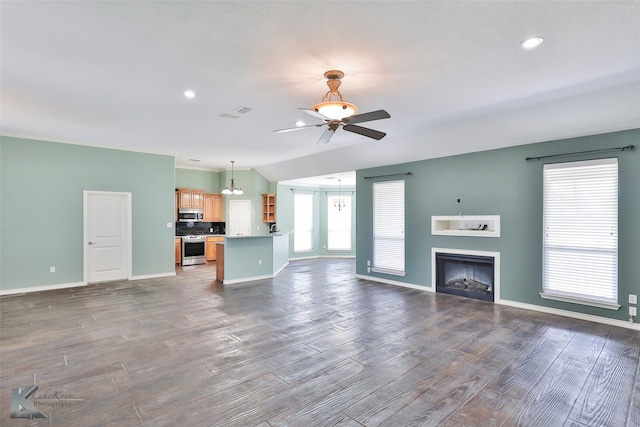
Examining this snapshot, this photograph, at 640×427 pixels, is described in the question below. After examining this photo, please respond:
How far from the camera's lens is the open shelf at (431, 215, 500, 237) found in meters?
5.50

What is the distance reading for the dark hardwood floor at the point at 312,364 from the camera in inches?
93.8

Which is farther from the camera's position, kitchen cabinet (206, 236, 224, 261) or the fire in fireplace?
kitchen cabinet (206, 236, 224, 261)

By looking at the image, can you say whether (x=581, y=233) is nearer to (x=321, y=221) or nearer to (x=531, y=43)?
(x=531, y=43)

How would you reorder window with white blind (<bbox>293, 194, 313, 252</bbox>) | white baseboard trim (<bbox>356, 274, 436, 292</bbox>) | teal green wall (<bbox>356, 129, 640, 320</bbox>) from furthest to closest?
window with white blind (<bbox>293, 194, 313, 252</bbox>)
white baseboard trim (<bbox>356, 274, 436, 292</bbox>)
teal green wall (<bbox>356, 129, 640, 320</bbox>)

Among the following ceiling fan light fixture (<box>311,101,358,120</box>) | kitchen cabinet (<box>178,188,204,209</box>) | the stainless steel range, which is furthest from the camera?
kitchen cabinet (<box>178,188,204,209</box>)

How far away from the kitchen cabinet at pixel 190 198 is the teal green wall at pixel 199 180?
262 millimetres

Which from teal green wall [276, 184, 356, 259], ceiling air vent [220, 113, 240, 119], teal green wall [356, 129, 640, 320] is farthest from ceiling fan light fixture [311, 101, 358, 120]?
teal green wall [276, 184, 356, 259]

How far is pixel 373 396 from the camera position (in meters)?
2.60

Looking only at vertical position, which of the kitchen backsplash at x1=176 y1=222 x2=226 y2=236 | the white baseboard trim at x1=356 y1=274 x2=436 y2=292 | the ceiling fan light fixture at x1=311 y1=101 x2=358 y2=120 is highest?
the ceiling fan light fixture at x1=311 y1=101 x2=358 y2=120

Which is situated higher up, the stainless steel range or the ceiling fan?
the ceiling fan

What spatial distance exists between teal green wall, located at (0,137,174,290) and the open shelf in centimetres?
637

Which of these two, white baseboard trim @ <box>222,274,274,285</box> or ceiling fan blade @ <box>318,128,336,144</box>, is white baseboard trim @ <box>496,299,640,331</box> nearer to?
ceiling fan blade @ <box>318,128,336,144</box>

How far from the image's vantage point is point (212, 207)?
10.4m

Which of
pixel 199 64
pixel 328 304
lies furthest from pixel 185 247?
pixel 199 64
